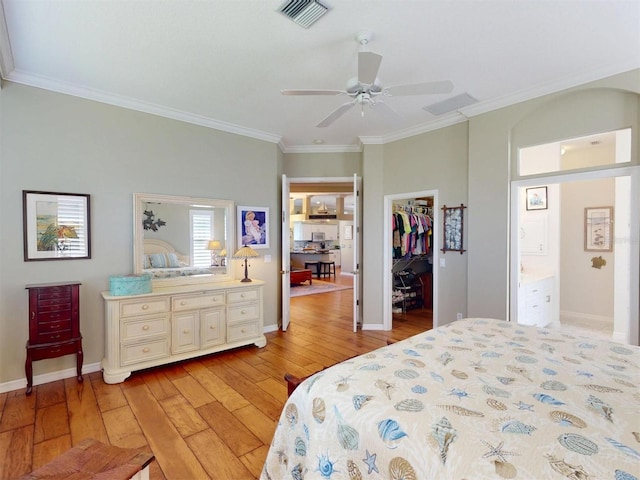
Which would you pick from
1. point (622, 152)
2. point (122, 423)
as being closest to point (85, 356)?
point (122, 423)

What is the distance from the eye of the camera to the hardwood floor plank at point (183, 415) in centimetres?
226

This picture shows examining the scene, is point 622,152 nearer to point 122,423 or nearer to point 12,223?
point 122,423

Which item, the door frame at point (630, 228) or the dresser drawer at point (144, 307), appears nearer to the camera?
the door frame at point (630, 228)

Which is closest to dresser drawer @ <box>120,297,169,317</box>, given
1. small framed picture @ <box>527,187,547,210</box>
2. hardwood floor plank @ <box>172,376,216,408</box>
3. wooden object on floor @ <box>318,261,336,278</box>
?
hardwood floor plank @ <box>172,376,216,408</box>

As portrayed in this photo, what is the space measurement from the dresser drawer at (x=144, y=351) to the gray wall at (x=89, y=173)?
1.44 ft

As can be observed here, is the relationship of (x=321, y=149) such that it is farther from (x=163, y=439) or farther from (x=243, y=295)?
(x=163, y=439)

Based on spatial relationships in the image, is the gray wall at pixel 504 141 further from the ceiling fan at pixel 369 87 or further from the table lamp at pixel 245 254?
the table lamp at pixel 245 254

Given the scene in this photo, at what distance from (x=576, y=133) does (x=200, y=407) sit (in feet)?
13.7

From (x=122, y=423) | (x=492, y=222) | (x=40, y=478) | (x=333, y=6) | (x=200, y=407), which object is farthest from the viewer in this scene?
(x=492, y=222)

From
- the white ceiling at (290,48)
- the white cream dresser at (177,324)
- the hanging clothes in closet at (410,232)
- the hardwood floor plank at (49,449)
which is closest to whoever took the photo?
the hardwood floor plank at (49,449)

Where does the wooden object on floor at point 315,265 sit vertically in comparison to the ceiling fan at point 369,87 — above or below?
below

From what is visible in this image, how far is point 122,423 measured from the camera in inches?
90.9

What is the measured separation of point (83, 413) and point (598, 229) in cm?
623

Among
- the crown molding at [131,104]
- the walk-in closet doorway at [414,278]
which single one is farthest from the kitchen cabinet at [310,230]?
the crown molding at [131,104]
